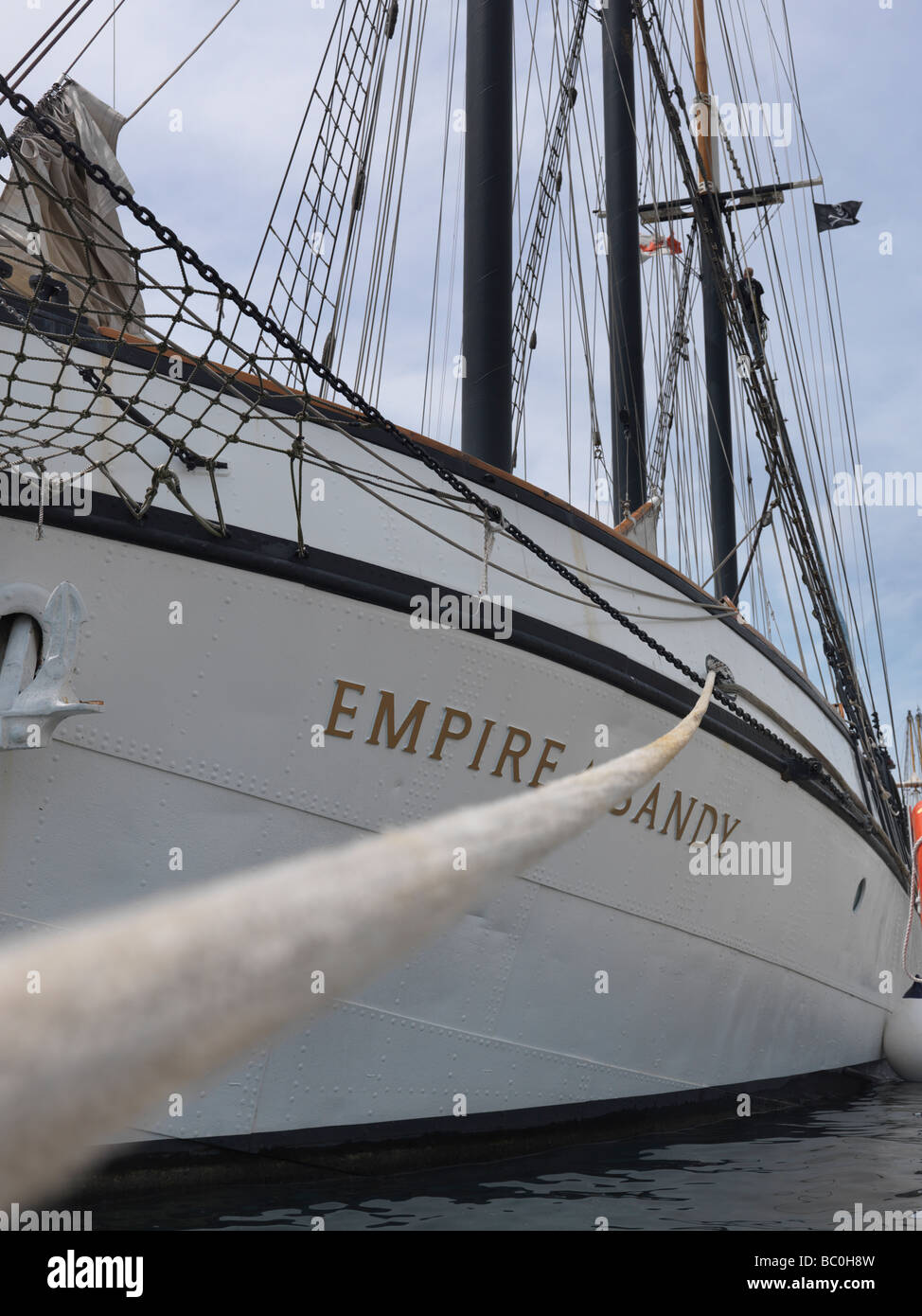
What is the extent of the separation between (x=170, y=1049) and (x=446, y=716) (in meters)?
3.87

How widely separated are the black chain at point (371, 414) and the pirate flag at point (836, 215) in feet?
37.9

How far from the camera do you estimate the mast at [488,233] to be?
6.52 metres

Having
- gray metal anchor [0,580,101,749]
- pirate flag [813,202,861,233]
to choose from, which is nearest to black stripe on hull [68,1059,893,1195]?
gray metal anchor [0,580,101,749]

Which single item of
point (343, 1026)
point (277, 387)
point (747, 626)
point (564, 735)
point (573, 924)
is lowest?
point (343, 1026)

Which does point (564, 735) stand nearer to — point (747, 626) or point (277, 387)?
point (277, 387)

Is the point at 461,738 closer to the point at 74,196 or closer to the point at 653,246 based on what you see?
the point at 74,196

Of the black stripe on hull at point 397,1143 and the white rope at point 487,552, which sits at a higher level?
the white rope at point 487,552

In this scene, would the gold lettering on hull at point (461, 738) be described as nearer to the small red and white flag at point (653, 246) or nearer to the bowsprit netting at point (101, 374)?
the bowsprit netting at point (101, 374)

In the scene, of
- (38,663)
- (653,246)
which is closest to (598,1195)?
(38,663)

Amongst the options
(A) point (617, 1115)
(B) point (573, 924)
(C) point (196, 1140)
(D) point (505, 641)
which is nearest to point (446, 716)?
(D) point (505, 641)

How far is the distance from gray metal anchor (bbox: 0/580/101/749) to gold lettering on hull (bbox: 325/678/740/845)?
104cm

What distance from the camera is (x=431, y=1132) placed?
185 inches

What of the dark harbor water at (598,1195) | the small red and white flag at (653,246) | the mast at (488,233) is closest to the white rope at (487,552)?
→ the mast at (488,233)

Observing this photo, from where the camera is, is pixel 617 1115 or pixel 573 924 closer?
pixel 573 924
